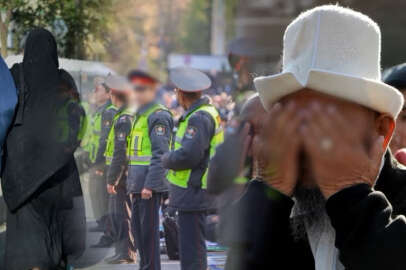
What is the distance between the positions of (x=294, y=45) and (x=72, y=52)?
85.5 inches

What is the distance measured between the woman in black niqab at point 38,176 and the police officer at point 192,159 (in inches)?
35.7

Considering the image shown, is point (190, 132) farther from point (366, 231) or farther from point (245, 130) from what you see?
point (366, 231)

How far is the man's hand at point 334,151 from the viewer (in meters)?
0.89

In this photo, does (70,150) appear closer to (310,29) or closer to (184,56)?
(184,56)

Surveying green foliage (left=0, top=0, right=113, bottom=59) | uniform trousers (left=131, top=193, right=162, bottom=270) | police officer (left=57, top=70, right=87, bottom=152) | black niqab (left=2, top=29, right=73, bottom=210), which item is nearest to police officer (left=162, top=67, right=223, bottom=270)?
uniform trousers (left=131, top=193, right=162, bottom=270)

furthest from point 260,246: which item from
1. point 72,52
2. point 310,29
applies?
point 72,52

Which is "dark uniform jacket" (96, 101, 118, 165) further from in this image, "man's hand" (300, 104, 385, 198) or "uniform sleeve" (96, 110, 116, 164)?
"man's hand" (300, 104, 385, 198)

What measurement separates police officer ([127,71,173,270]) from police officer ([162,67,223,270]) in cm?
5

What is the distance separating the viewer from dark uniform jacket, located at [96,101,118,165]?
8.18 ft

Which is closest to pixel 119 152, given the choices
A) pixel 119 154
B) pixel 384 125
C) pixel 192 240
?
pixel 119 154

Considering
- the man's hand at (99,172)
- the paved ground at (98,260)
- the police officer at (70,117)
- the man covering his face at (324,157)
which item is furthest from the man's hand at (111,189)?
the man covering his face at (324,157)

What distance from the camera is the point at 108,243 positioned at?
2547 millimetres

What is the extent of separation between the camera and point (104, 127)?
2588 millimetres

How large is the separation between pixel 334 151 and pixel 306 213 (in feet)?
0.71
